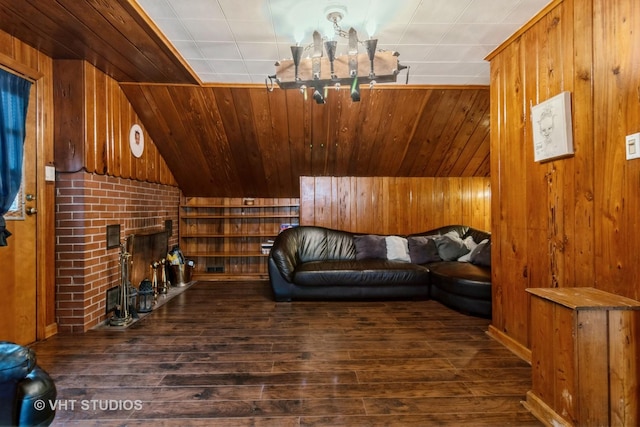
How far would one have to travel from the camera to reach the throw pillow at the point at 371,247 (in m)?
4.52

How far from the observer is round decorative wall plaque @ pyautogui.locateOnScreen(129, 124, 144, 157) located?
3.62 metres

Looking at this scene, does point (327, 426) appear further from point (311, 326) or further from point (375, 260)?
point (375, 260)

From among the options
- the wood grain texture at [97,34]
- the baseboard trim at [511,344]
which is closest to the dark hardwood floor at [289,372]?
the baseboard trim at [511,344]

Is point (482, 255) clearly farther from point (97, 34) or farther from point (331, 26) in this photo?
point (97, 34)

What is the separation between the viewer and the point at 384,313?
340 centimetres

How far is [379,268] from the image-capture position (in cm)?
393

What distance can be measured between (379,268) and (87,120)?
3276mm

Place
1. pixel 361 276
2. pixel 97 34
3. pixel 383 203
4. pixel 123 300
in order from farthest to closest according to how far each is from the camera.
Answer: pixel 383 203 → pixel 361 276 → pixel 123 300 → pixel 97 34

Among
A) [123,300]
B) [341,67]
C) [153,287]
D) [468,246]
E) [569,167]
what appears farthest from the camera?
[468,246]

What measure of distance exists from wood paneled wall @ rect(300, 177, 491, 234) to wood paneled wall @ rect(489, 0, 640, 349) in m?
2.38

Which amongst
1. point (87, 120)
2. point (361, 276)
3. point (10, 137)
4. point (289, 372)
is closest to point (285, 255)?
point (361, 276)

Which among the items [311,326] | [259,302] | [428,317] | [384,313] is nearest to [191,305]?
[259,302]

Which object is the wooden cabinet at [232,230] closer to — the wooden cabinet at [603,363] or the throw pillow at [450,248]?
the throw pillow at [450,248]

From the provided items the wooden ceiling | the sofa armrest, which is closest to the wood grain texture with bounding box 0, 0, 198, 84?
the wooden ceiling
